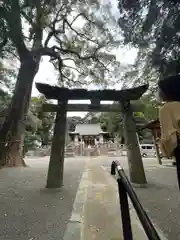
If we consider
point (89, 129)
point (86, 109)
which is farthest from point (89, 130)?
point (86, 109)

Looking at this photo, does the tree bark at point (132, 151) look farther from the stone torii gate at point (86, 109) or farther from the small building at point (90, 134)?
the small building at point (90, 134)

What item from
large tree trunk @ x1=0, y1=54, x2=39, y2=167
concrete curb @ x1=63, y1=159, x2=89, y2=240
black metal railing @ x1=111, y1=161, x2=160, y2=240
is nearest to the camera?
black metal railing @ x1=111, y1=161, x2=160, y2=240

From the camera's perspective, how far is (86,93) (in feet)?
22.1

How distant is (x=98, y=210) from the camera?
412 cm

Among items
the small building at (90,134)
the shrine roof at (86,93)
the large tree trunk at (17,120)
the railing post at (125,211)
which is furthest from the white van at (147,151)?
the railing post at (125,211)

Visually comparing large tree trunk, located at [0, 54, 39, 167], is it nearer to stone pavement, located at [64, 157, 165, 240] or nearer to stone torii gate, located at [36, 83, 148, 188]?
stone torii gate, located at [36, 83, 148, 188]

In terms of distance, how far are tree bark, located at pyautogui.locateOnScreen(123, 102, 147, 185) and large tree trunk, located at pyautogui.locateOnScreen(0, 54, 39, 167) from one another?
715 cm

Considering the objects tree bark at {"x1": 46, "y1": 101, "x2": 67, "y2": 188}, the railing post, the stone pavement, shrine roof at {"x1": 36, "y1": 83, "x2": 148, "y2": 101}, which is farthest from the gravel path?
shrine roof at {"x1": 36, "y1": 83, "x2": 148, "y2": 101}

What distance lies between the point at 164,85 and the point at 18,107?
11.5 metres

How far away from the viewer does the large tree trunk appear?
39.4 ft

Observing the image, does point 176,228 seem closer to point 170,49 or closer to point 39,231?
point 39,231

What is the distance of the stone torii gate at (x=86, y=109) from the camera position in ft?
21.0

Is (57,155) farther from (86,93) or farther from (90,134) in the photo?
(90,134)

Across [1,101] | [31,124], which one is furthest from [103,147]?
[1,101]
